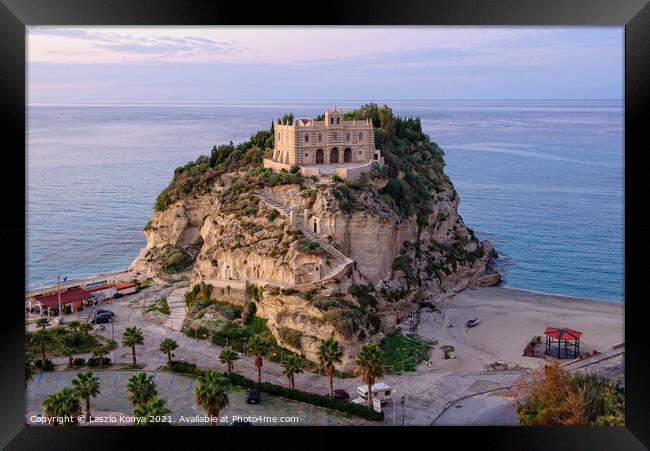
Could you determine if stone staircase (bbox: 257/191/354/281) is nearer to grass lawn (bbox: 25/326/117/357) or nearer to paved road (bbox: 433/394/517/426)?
paved road (bbox: 433/394/517/426)

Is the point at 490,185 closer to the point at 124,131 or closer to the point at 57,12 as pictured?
the point at 124,131

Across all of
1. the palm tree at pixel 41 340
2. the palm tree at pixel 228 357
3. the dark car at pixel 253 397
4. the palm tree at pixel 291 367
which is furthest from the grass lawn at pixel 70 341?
the palm tree at pixel 291 367

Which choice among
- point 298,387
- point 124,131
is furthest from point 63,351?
point 124,131

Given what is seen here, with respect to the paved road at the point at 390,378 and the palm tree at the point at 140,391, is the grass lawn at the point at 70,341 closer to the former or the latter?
the paved road at the point at 390,378

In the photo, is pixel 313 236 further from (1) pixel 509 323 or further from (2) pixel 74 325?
(2) pixel 74 325

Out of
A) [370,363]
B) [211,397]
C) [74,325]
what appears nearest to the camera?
[211,397]

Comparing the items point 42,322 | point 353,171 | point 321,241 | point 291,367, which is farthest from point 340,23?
point 42,322

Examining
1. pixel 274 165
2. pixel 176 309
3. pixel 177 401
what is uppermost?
pixel 274 165
